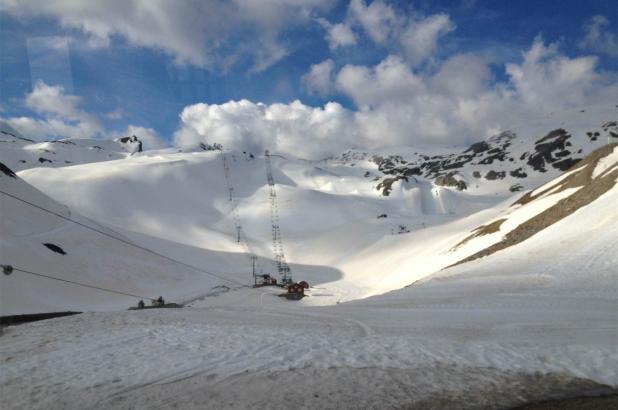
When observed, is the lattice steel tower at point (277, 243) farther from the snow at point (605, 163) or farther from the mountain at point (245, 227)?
the snow at point (605, 163)

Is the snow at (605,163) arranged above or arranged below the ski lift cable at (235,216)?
below

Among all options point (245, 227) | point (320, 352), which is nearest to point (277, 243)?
point (245, 227)

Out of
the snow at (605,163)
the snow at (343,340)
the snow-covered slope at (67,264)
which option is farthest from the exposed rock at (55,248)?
the snow at (605,163)

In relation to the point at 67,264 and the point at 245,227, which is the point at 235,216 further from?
the point at 67,264

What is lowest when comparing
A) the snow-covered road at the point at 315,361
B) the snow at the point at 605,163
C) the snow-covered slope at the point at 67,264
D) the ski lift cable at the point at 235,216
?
the snow-covered road at the point at 315,361

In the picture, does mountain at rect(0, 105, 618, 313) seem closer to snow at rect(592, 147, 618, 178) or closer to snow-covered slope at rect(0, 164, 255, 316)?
snow-covered slope at rect(0, 164, 255, 316)

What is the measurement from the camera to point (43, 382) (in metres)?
7.57

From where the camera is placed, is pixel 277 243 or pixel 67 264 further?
pixel 277 243

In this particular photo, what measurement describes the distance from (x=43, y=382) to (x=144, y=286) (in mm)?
40355

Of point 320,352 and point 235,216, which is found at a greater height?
point 235,216

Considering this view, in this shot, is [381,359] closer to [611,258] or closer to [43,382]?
[43,382]

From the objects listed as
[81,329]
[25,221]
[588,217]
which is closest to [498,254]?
[588,217]

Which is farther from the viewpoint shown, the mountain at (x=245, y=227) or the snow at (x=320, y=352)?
the mountain at (x=245, y=227)

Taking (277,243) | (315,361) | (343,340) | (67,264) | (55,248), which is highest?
(277,243)
